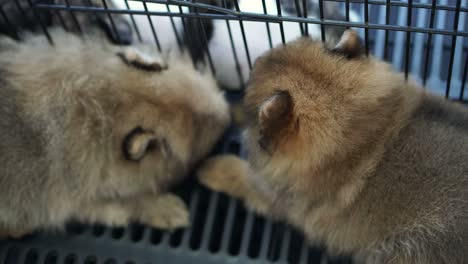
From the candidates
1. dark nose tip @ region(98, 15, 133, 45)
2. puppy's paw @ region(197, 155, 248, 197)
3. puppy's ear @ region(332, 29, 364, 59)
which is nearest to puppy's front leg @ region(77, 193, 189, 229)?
puppy's paw @ region(197, 155, 248, 197)

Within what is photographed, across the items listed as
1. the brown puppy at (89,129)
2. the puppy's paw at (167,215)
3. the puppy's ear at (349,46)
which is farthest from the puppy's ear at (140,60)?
the puppy's ear at (349,46)

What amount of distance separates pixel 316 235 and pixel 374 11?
1082mm

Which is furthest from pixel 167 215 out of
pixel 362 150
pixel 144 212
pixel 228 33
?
pixel 362 150

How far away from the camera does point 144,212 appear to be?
220cm

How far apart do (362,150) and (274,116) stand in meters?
0.28

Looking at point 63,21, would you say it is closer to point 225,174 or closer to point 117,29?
point 117,29

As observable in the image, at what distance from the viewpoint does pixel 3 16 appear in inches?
89.4

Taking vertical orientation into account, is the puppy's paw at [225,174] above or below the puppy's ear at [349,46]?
below

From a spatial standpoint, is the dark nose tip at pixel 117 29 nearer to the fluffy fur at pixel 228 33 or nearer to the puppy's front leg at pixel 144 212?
the fluffy fur at pixel 228 33

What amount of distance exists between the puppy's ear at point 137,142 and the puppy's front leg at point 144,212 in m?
0.27

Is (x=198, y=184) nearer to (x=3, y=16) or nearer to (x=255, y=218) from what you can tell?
(x=255, y=218)

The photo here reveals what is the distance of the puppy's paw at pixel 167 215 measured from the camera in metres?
2.19

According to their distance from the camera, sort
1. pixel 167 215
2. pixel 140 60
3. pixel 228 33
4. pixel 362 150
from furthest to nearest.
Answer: pixel 228 33 → pixel 167 215 → pixel 140 60 → pixel 362 150

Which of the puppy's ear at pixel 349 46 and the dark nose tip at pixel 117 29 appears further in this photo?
the dark nose tip at pixel 117 29
